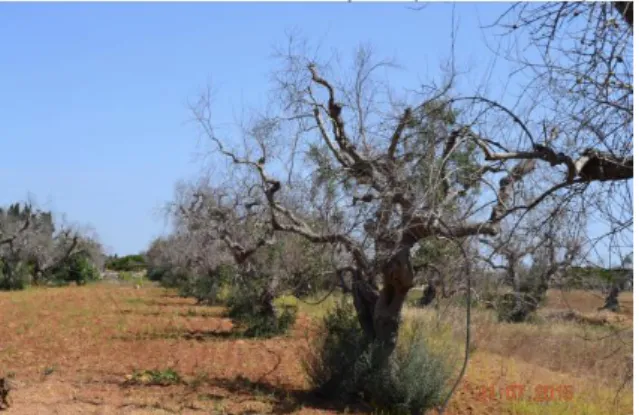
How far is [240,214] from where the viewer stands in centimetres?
2173

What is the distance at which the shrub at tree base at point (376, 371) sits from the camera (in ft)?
37.8

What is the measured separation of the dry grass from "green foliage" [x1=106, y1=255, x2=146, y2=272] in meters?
64.8

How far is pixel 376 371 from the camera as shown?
38.9ft

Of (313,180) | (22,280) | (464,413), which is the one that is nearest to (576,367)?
(464,413)

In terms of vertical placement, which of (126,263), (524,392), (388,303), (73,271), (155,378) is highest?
(126,263)

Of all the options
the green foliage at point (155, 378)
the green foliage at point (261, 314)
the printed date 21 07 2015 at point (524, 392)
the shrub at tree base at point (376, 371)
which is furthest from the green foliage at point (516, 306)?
the green foliage at point (261, 314)

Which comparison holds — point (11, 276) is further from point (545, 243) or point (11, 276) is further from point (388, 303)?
point (545, 243)

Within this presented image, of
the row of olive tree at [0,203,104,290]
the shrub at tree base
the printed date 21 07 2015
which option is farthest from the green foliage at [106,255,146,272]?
A: the shrub at tree base

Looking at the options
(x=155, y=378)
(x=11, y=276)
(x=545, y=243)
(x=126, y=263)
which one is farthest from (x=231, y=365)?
(x=126, y=263)

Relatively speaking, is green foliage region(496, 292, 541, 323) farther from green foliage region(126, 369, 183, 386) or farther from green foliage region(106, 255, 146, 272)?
green foliage region(106, 255, 146, 272)

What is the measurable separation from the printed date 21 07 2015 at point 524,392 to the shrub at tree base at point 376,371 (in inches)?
58.1

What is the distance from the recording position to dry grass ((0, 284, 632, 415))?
1155 cm

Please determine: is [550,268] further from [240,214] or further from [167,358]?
[240,214]

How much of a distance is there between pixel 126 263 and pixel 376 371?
81.5 meters
